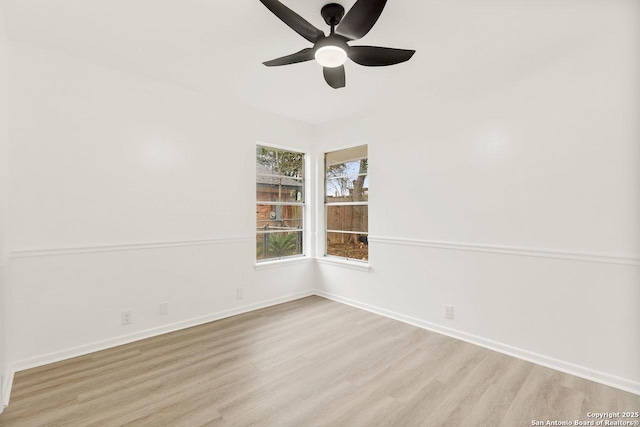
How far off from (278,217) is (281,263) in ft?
2.15

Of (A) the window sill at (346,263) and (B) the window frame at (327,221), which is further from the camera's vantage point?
(B) the window frame at (327,221)

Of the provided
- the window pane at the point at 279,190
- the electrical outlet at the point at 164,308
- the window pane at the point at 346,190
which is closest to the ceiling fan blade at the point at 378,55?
the window pane at the point at 346,190

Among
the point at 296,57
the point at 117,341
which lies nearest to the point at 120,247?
the point at 117,341

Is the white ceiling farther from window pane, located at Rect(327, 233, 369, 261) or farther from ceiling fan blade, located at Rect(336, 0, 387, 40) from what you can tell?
window pane, located at Rect(327, 233, 369, 261)

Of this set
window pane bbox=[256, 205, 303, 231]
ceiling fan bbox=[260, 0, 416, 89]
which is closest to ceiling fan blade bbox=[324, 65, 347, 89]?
ceiling fan bbox=[260, 0, 416, 89]

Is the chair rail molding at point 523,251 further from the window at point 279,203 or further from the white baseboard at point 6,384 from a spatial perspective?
the white baseboard at point 6,384

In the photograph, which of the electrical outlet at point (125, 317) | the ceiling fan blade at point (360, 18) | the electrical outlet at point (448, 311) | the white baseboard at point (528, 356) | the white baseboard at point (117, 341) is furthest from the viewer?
the electrical outlet at point (448, 311)

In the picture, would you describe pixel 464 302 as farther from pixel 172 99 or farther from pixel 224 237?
pixel 172 99

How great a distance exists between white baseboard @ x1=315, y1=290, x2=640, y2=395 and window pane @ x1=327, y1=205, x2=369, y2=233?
1.08 metres

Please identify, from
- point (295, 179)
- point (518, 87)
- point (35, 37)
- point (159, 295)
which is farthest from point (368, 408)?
point (35, 37)

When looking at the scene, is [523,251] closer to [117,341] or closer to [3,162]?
[117,341]

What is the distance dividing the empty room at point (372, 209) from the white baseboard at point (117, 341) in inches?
0.7

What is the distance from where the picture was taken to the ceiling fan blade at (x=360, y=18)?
5.29 feet

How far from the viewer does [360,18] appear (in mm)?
1718
